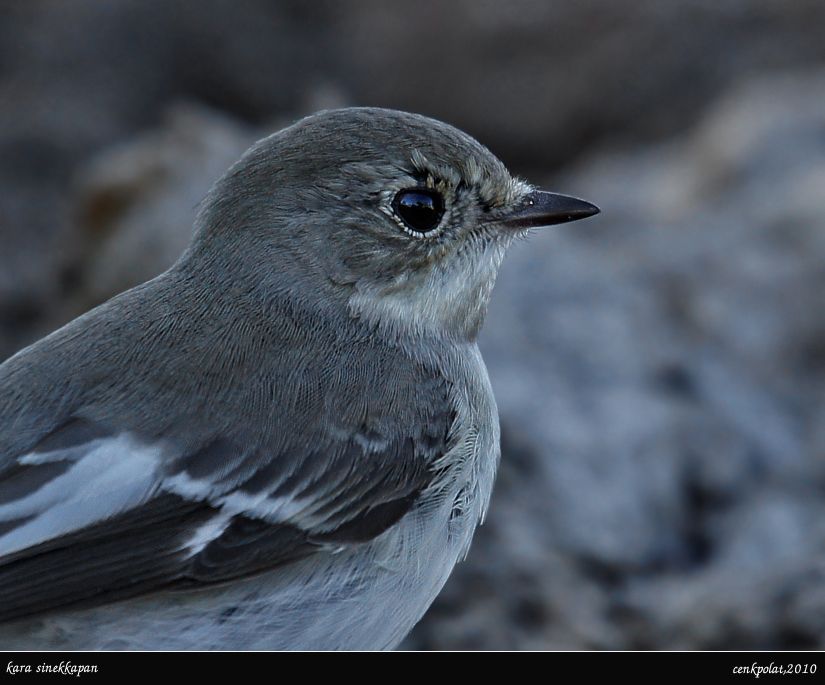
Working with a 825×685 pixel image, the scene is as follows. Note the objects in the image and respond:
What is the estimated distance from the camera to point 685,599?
592 cm

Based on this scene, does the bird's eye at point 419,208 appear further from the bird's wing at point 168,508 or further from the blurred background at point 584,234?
the blurred background at point 584,234

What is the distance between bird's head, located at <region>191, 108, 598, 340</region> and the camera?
5.11 metres

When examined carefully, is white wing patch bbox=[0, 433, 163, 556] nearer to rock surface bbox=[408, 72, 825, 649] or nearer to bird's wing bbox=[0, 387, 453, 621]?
bird's wing bbox=[0, 387, 453, 621]

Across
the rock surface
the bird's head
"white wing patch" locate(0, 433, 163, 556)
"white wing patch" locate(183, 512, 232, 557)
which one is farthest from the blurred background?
"white wing patch" locate(0, 433, 163, 556)

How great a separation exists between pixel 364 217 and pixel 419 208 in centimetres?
22

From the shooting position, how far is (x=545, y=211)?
5.46m

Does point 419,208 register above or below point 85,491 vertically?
above

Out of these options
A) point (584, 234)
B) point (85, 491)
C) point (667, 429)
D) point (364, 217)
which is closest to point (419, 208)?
point (364, 217)

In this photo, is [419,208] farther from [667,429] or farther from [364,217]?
[667,429]

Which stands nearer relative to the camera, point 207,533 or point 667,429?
point 207,533

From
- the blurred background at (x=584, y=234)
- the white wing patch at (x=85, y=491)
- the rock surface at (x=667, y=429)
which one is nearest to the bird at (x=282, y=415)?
the white wing patch at (x=85, y=491)

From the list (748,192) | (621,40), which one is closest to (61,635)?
(748,192)

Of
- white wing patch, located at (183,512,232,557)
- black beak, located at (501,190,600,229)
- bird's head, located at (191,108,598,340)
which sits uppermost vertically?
black beak, located at (501,190,600,229)

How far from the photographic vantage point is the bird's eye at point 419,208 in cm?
514
